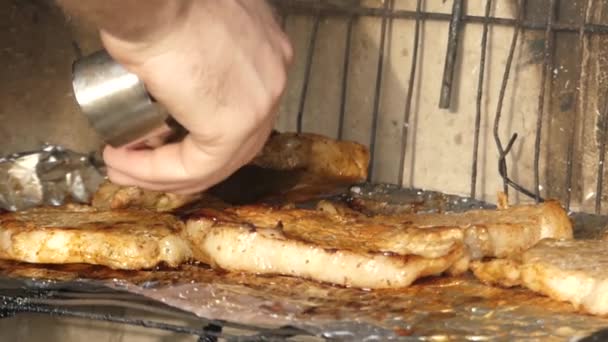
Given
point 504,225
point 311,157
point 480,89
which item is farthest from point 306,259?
point 480,89

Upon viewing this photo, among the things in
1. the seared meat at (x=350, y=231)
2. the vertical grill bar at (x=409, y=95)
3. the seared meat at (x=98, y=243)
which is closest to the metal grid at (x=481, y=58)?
the vertical grill bar at (x=409, y=95)

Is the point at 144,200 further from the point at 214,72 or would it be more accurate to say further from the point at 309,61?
the point at 309,61

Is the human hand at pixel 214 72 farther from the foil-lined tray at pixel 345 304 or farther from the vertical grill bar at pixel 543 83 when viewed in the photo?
the vertical grill bar at pixel 543 83

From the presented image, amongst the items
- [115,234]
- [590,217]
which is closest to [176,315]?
[115,234]

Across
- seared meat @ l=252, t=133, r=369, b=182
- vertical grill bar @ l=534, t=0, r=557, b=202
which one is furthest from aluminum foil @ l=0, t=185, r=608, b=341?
vertical grill bar @ l=534, t=0, r=557, b=202

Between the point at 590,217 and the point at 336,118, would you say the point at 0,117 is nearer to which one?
the point at 336,118
